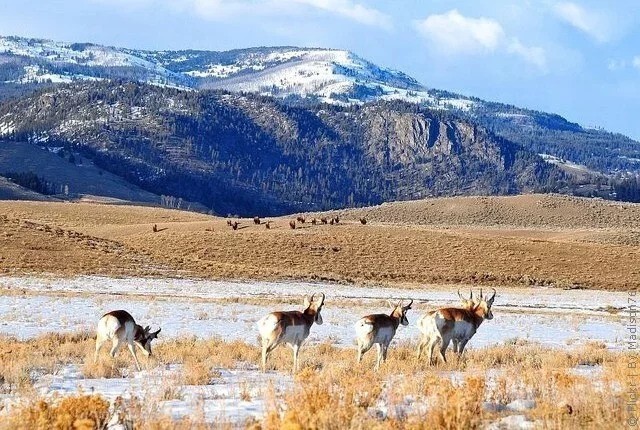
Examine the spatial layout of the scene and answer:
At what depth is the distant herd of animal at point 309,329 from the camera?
47.6 feet

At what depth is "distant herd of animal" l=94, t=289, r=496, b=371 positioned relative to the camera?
1450 cm

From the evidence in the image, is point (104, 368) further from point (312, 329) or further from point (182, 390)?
point (312, 329)

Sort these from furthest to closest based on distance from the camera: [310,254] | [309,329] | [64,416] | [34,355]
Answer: [310,254]
[309,329]
[34,355]
[64,416]

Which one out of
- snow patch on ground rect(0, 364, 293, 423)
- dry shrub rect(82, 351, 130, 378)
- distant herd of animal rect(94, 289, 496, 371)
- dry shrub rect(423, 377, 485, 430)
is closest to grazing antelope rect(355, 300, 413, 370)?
distant herd of animal rect(94, 289, 496, 371)

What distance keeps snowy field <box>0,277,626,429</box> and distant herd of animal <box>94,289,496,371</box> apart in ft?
2.32

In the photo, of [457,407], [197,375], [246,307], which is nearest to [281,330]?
[197,375]

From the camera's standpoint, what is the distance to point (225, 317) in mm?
27453

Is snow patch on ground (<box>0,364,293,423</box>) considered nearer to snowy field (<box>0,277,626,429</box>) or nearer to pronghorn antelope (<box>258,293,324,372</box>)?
snowy field (<box>0,277,626,429</box>)

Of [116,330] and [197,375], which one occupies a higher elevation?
[116,330]

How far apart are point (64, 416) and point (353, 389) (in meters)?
3.94

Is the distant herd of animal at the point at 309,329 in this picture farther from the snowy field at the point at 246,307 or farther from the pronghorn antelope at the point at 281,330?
the snowy field at the point at 246,307

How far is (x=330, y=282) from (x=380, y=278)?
7.19m

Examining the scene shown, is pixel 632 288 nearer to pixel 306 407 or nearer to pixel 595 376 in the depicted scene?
pixel 595 376

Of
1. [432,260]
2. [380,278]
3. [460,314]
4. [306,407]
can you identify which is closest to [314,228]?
[432,260]
